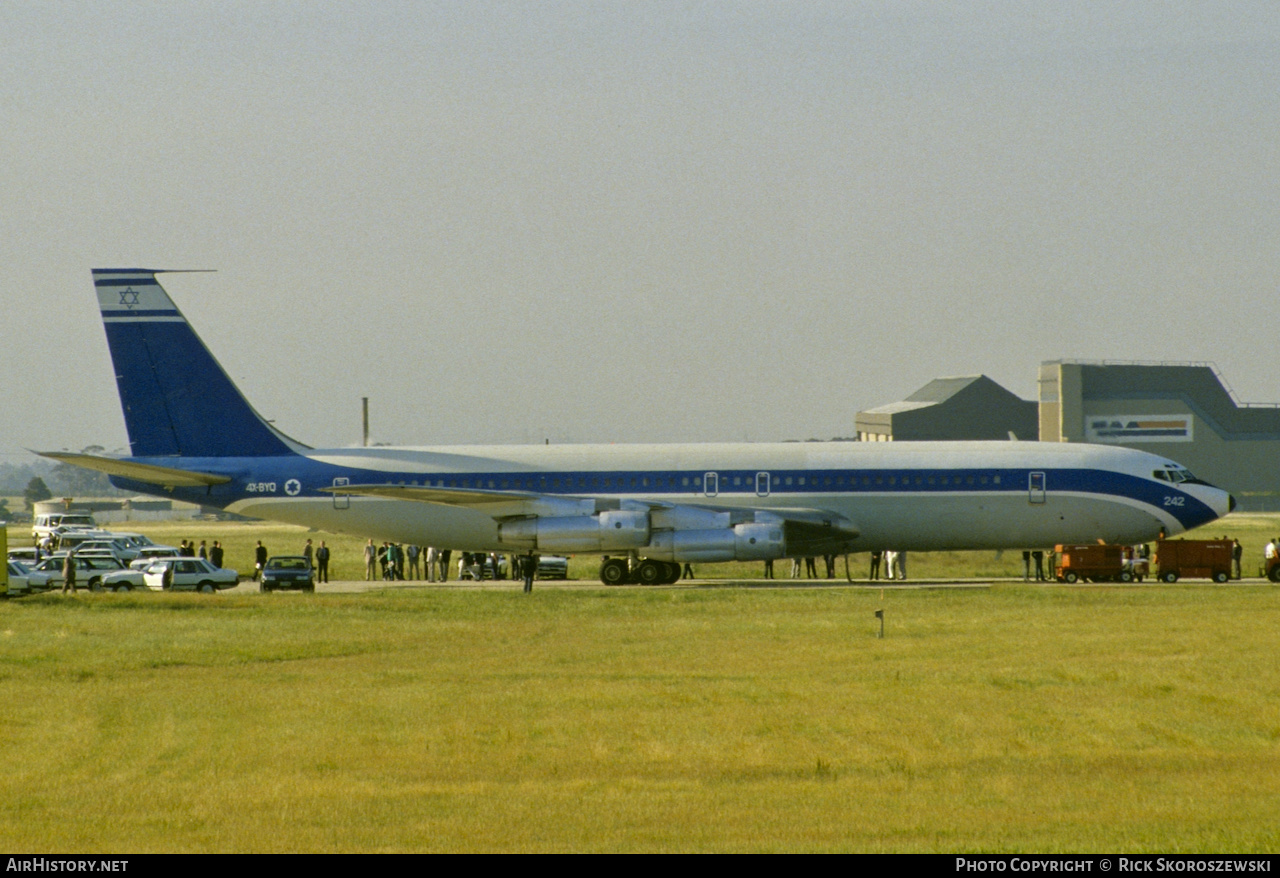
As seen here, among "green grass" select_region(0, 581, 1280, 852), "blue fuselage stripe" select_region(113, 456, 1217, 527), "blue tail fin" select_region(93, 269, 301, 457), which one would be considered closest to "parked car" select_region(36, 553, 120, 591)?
"blue fuselage stripe" select_region(113, 456, 1217, 527)

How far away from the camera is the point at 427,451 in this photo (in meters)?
51.9

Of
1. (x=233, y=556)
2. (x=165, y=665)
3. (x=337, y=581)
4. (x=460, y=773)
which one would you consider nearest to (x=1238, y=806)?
(x=460, y=773)

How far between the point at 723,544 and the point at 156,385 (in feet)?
69.4

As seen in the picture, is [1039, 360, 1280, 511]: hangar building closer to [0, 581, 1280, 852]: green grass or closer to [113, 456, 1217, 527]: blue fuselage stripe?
[113, 456, 1217, 527]: blue fuselage stripe

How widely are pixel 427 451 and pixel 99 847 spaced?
3805cm

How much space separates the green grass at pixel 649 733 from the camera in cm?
1491

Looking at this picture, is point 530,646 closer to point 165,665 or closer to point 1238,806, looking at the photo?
point 165,665

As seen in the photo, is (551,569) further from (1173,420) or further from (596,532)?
(1173,420)

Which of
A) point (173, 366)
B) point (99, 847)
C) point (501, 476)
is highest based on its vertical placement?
point (173, 366)

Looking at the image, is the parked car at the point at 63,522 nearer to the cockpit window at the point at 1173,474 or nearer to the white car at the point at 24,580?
the white car at the point at 24,580

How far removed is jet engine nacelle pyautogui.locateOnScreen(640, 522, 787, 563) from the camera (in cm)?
4806

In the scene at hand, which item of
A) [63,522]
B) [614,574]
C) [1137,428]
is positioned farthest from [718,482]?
[1137,428]

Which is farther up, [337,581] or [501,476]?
[501,476]

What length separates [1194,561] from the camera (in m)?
49.8
